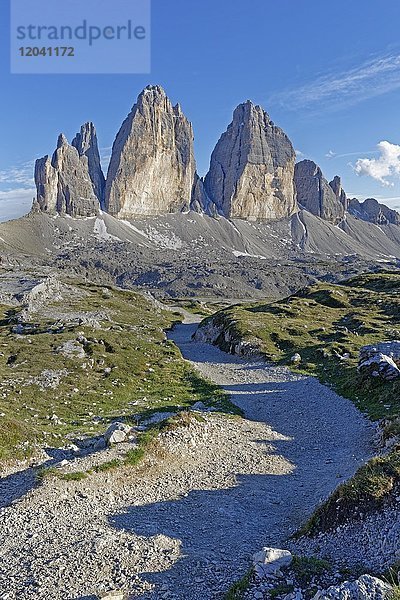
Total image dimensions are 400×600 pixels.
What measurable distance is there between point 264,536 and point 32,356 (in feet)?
108

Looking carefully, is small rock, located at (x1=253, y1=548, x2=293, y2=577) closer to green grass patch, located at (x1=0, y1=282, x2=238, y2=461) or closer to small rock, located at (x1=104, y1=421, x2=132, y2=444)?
small rock, located at (x1=104, y1=421, x2=132, y2=444)

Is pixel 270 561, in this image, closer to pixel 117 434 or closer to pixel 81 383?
pixel 117 434

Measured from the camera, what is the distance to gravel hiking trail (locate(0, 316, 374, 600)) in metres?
12.9

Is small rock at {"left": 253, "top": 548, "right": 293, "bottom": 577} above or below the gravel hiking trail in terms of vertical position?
above

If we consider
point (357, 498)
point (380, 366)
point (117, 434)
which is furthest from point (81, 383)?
point (357, 498)

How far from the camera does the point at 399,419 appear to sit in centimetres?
2381

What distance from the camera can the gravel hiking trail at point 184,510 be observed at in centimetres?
1291

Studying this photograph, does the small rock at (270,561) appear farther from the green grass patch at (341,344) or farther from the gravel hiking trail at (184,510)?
the green grass patch at (341,344)

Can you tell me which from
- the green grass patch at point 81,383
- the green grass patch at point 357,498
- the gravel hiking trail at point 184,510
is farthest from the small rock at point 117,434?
the green grass patch at point 357,498

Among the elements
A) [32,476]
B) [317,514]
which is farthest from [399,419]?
[32,476]

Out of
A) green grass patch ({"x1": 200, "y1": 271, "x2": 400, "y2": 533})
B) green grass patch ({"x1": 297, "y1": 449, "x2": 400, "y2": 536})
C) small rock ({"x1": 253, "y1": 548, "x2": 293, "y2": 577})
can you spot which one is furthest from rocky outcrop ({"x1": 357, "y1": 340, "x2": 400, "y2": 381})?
small rock ({"x1": 253, "y1": 548, "x2": 293, "y2": 577})

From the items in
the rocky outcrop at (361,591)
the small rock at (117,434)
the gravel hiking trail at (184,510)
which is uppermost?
the rocky outcrop at (361,591)

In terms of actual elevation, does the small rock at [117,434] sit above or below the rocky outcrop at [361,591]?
below

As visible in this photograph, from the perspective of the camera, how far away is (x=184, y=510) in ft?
58.6
